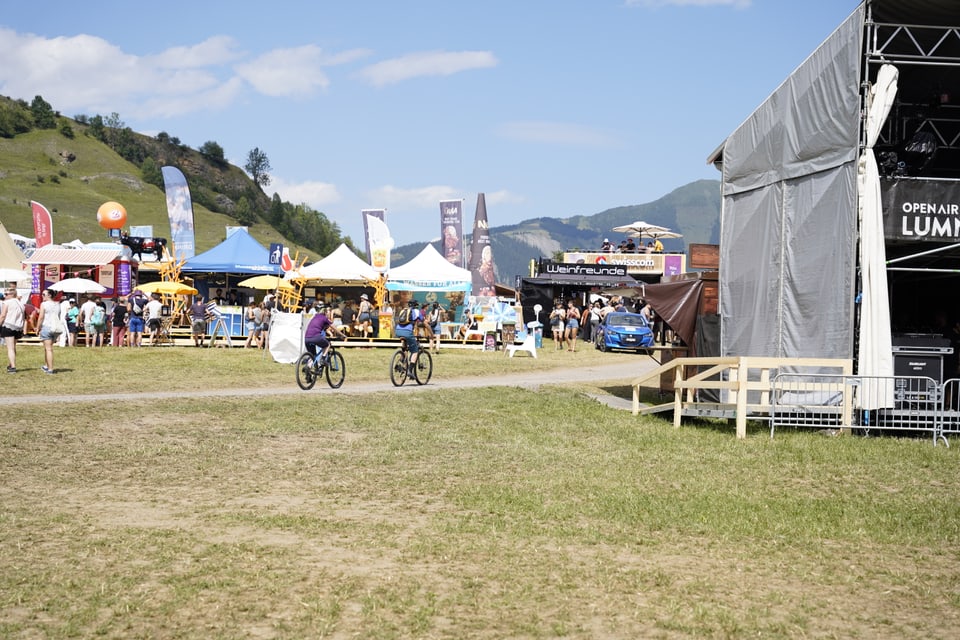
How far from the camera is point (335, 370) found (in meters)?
20.7

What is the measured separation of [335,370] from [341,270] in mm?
16149

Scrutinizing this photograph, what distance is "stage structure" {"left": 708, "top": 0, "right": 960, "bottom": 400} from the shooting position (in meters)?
14.1

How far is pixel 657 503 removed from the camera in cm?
899

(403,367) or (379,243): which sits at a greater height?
(379,243)

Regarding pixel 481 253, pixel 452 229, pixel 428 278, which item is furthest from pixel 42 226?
pixel 481 253

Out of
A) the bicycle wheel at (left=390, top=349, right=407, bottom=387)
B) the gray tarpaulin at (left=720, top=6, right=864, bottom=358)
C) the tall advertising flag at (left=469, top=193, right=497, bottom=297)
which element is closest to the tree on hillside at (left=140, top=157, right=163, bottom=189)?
the tall advertising flag at (left=469, top=193, right=497, bottom=297)

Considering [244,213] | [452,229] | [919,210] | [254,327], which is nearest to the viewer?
[919,210]

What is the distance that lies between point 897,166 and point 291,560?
36.6 ft

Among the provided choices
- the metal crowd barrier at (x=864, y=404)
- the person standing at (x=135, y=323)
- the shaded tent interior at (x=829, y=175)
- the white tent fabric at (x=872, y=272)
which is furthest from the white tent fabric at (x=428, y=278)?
the white tent fabric at (x=872, y=272)

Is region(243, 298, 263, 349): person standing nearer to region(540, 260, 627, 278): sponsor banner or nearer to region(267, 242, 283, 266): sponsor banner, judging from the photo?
region(267, 242, 283, 266): sponsor banner

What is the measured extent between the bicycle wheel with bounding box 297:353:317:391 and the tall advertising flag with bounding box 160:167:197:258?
30.6 meters

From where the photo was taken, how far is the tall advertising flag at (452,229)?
5241 cm

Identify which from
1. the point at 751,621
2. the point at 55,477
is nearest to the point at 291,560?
the point at 751,621

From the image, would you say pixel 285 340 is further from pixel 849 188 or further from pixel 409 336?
pixel 849 188
